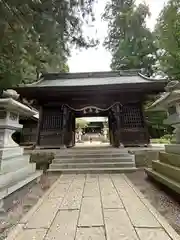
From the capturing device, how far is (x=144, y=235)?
62.2 inches

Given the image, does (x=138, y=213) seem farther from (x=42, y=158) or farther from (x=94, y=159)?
(x=42, y=158)

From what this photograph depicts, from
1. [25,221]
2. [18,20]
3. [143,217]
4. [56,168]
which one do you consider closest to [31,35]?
[18,20]

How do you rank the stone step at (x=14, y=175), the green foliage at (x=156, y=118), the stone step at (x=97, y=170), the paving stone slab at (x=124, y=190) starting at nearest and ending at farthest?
the stone step at (x=14, y=175), the paving stone slab at (x=124, y=190), the stone step at (x=97, y=170), the green foliage at (x=156, y=118)

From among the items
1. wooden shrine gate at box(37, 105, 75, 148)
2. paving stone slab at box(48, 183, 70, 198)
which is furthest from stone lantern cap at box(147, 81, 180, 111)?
wooden shrine gate at box(37, 105, 75, 148)

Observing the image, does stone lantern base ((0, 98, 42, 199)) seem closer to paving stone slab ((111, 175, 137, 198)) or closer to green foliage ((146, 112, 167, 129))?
paving stone slab ((111, 175, 137, 198))

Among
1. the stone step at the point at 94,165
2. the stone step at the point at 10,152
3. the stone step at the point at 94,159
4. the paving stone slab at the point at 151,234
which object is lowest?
the paving stone slab at the point at 151,234

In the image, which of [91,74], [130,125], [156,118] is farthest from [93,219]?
[156,118]

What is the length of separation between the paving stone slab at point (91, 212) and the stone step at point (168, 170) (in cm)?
139

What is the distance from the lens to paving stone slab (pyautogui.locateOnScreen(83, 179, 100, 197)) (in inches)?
115

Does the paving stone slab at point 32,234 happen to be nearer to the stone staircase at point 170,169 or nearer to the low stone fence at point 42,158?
the stone staircase at point 170,169

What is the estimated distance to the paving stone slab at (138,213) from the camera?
1.82 m

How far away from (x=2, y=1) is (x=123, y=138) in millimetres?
6539

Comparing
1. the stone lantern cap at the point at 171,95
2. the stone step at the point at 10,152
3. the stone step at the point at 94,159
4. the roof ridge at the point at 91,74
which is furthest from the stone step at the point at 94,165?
the roof ridge at the point at 91,74

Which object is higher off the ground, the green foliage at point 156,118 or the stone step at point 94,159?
the green foliage at point 156,118
